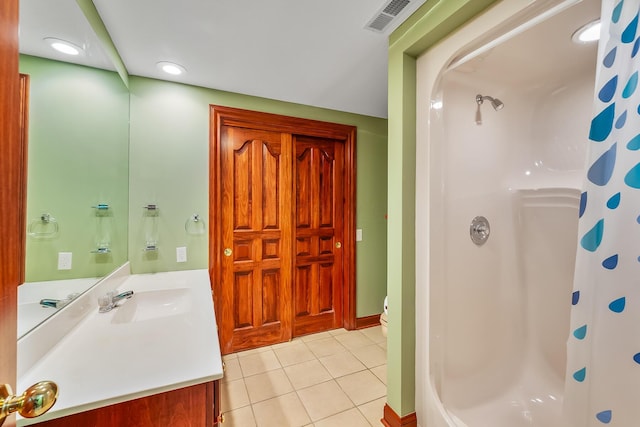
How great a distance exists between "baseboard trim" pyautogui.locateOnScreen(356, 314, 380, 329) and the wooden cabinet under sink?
2204mm

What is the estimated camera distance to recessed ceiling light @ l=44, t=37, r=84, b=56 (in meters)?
1.04

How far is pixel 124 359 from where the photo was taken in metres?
0.89

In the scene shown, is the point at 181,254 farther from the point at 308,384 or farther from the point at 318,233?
the point at 308,384

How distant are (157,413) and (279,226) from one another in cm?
184

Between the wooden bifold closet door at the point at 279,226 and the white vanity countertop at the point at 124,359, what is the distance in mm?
1041

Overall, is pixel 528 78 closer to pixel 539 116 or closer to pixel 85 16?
pixel 539 116

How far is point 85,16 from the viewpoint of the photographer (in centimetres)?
124

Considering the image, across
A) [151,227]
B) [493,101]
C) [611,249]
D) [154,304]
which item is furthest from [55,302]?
[493,101]

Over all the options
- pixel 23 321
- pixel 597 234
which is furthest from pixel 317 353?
pixel 597 234

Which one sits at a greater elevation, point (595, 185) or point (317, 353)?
point (595, 185)

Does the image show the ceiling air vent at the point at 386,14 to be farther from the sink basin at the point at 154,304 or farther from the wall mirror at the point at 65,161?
the sink basin at the point at 154,304

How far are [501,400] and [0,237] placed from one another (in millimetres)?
2314

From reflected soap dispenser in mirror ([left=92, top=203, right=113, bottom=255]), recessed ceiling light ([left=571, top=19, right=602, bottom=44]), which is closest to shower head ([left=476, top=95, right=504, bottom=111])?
recessed ceiling light ([left=571, top=19, right=602, bottom=44])

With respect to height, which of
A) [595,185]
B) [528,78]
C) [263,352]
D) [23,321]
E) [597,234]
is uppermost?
[528,78]
